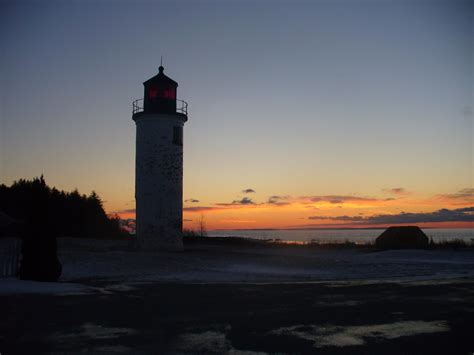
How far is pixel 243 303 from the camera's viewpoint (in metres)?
12.2

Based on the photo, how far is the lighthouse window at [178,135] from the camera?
110 ft

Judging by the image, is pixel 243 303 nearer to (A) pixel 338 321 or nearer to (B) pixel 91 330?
(A) pixel 338 321

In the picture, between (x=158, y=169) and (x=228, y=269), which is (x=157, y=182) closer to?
(x=158, y=169)

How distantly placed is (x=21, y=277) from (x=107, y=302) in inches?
220

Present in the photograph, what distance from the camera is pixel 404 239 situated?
41.9 meters

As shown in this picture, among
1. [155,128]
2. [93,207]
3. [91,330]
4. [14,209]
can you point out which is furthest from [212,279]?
[93,207]

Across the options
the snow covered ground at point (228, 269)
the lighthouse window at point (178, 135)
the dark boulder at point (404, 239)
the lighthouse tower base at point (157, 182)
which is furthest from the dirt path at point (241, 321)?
the dark boulder at point (404, 239)

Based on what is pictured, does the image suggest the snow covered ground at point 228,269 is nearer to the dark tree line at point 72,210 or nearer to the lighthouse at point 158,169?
the lighthouse at point 158,169

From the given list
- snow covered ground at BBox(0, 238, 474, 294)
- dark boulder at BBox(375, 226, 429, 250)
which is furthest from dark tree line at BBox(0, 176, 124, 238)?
dark boulder at BBox(375, 226, 429, 250)

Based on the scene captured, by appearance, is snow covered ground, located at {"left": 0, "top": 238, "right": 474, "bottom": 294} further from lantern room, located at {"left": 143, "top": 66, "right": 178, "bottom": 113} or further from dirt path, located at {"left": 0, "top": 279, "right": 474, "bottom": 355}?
lantern room, located at {"left": 143, "top": 66, "right": 178, "bottom": 113}

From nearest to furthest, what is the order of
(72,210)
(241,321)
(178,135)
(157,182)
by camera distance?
(241,321)
(157,182)
(178,135)
(72,210)

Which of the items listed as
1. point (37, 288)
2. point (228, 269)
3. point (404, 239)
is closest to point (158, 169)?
point (228, 269)

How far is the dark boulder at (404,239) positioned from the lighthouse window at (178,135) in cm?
2062

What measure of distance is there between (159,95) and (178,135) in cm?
310
